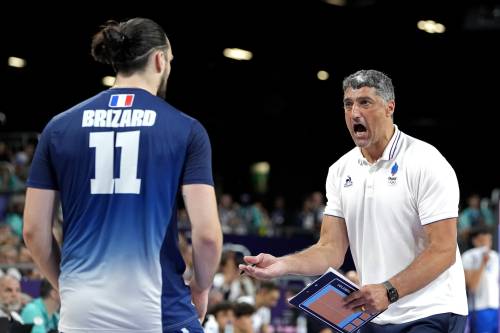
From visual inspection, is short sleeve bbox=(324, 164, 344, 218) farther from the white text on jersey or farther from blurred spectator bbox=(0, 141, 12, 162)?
blurred spectator bbox=(0, 141, 12, 162)

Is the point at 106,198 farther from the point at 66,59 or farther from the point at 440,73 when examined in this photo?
the point at 440,73

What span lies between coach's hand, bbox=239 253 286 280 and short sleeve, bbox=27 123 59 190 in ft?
3.55

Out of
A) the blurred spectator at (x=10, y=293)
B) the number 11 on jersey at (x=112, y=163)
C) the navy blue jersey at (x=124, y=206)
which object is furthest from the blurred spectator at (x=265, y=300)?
the number 11 on jersey at (x=112, y=163)

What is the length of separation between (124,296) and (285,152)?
33131 millimetres

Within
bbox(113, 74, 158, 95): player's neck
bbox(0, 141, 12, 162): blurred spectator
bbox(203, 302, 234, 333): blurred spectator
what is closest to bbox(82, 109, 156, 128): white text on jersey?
bbox(113, 74, 158, 95): player's neck

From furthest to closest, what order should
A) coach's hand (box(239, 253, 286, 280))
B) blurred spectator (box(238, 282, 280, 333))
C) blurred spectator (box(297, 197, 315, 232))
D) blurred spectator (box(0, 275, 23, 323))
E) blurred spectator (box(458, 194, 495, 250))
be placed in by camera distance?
blurred spectator (box(297, 197, 315, 232)), blurred spectator (box(458, 194, 495, 250)), blurred spectator (box(238, 282, 280, 333)), blurred spectator (box(0, 275, 23, 323)), coach's hand (box(239, 253, 286, 280))

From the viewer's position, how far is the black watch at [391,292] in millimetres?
A: 4254

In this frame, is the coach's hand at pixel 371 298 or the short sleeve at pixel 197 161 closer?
the short sleeve at pixel 197 161

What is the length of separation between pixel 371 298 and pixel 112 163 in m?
1.36

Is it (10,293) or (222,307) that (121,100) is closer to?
(10,293)

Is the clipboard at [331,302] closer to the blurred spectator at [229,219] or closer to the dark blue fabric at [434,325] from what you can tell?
the dark blue fabric at [434,325]

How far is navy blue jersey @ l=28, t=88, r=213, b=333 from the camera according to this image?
3.48 meters

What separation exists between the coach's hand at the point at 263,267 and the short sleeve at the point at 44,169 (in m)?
1.08

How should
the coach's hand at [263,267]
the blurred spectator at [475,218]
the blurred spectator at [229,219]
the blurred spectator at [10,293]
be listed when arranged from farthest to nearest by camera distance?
the blurred spectator at [475,218], the blurred spectator at [229,219], the blurred spectator at [10,293], the coach's hand at [263,267]
